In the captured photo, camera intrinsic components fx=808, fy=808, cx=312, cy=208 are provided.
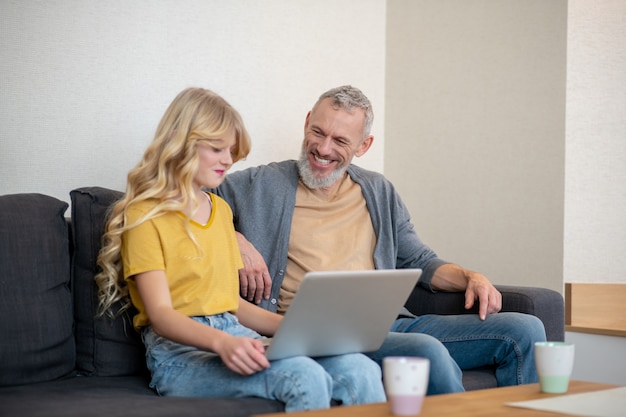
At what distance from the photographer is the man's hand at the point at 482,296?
2.43 metres

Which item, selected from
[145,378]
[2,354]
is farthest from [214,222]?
[2,354]

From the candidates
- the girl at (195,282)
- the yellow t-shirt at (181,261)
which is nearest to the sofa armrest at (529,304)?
the girl at (195,282)

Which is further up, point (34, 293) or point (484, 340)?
point (34, 293)

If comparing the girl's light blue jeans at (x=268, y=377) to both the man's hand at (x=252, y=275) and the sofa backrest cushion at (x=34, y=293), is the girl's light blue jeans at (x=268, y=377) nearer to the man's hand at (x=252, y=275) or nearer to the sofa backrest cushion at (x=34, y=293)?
the sofa backrest cushion at (x=34, y=293)

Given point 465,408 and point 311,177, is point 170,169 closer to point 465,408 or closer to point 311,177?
point 311,177

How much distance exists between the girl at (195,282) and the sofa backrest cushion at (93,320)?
0.18ft

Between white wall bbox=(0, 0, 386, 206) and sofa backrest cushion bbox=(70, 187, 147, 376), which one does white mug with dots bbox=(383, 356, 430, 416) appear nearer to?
sofa backrest cushion bbox=(70, 187, 147, 376)

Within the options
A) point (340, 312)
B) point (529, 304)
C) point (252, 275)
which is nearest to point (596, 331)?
point (529, 304)

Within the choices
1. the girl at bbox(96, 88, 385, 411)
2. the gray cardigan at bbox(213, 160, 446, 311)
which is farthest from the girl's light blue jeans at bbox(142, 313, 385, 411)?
the gray cardigan at bbox(213, 160, 446, 311)

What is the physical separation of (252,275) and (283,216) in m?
0.28

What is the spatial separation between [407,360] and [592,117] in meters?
2.19

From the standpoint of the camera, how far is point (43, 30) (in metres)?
2.51

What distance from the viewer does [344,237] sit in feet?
8.72

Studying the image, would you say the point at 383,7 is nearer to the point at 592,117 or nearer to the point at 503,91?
the point at 503,91
